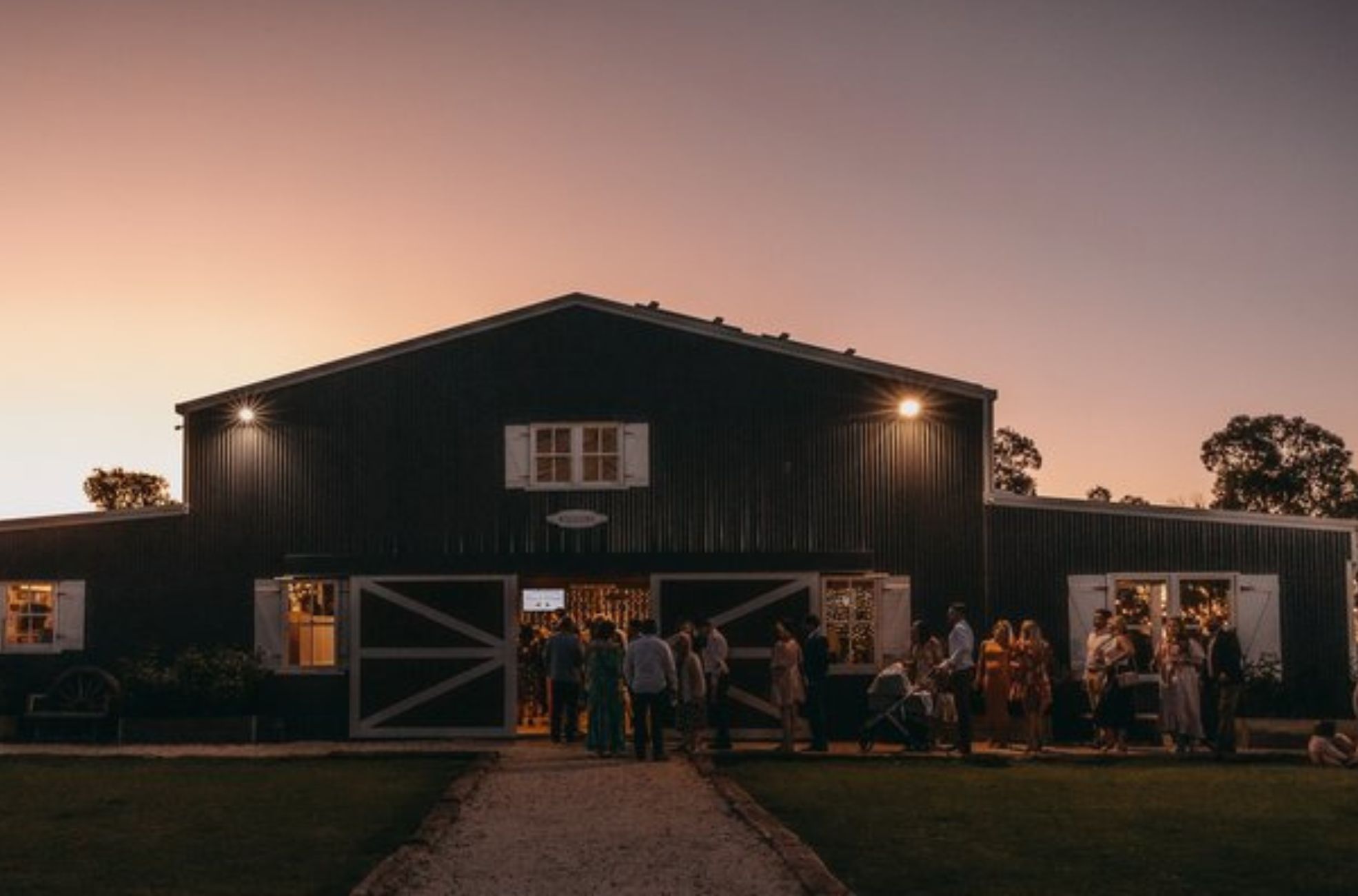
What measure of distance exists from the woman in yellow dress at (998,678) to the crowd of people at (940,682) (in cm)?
2

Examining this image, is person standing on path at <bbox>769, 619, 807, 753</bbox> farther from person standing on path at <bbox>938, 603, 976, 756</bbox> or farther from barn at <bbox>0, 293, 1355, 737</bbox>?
barn at <bbox>0, 293, 1355, 737</bbox>

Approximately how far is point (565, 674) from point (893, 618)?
478 cm

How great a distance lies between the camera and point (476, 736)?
25.4m

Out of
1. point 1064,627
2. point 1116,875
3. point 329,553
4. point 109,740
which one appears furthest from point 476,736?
point 1116,875

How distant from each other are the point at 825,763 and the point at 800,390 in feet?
21.4

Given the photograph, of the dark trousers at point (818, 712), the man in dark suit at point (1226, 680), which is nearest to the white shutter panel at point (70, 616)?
the dark trousers at point (818, 712)

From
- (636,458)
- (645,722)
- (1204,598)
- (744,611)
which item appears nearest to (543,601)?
(636,458)

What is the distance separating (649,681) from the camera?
21.6m

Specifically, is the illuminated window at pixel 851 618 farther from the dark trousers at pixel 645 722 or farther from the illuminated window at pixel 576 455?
the dark trousers at pixel 645 722

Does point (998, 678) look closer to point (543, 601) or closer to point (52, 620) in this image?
point (543, 601)

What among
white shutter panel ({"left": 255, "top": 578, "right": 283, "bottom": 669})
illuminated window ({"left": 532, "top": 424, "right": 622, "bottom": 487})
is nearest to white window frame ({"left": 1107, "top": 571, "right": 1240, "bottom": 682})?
illuminated window ({"left": 532, "top": 424, "right": 622, "bottom": 487})

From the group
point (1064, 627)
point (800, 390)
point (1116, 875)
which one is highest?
point (800, 390)

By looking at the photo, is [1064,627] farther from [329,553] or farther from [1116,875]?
[1116,875]

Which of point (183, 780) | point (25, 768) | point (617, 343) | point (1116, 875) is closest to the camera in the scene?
point (1116, 875)
